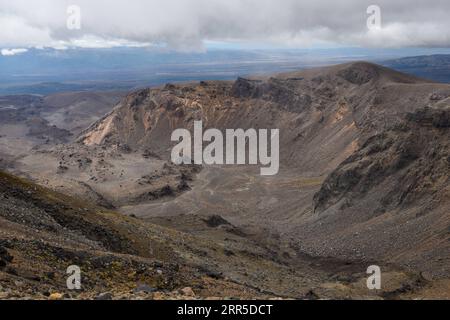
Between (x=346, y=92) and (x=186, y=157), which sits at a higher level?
(x=346, y=92)

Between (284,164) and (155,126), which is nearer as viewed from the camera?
(284,164)

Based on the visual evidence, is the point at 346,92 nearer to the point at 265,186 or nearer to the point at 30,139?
the point at 265,186

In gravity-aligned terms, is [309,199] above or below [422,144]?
below
